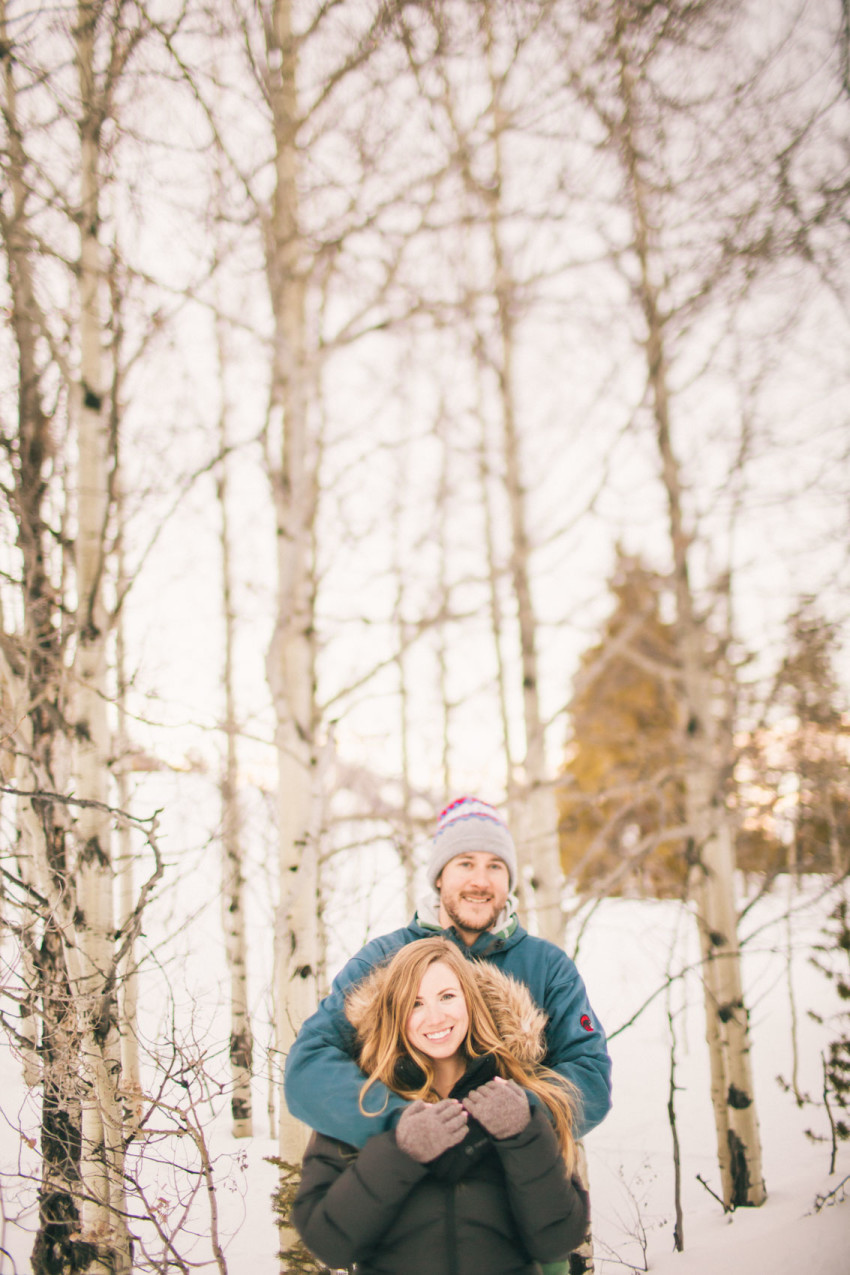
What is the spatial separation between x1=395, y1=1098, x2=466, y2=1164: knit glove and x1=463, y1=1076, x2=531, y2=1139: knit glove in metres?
0.04

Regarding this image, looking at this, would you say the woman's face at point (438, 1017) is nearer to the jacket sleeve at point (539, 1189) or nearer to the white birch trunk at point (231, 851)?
the jacket sleeve at point (539, 1189)

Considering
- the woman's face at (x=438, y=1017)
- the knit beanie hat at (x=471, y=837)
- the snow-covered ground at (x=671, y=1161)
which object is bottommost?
the snow-covered ground at (x=671, y=1161)

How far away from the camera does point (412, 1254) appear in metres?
1.56

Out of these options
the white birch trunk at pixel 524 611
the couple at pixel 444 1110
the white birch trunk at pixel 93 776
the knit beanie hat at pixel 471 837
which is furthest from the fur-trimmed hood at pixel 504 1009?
the white birch trunk at pixel 524 611

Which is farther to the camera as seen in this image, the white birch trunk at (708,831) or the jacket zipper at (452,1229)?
the white birch trunk at (708,831)

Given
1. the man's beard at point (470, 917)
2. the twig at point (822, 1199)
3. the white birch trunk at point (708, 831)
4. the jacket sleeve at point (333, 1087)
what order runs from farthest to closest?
the white birch trunk at point (708, 831) < the twig at point (822, 1199) < the man's beard at point (470, 917) < the jacket sleeve at point (333, 1087)

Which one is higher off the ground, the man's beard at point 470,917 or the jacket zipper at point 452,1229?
the man's beard at point 470,917

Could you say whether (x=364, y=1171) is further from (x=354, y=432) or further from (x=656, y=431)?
(x=656, y=431)

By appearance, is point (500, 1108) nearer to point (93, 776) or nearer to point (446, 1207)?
point (446, 1207)

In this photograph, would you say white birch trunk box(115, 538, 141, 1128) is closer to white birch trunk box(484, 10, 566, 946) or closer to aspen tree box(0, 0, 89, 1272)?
aspen tree box(0, 0, 89, 1272)

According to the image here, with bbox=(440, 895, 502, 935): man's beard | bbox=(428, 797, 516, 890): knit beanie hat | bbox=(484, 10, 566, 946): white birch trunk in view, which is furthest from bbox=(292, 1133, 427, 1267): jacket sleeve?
bbox=(484, 10, 566, 946): white birch trunk

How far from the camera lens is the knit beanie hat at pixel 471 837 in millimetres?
2449

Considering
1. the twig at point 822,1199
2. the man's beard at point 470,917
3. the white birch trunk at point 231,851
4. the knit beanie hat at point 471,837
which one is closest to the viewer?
the man's beard at point 470,917

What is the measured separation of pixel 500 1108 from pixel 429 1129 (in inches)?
6.6
